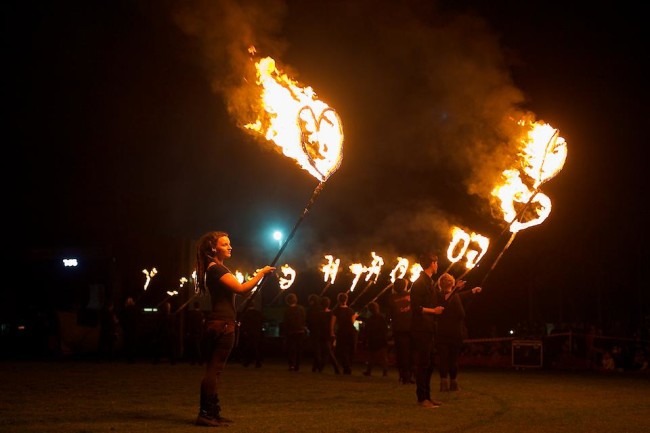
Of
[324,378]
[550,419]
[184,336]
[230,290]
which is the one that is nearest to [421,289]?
[550,419]

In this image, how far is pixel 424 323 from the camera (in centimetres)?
1050

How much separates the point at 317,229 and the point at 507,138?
2480 cm

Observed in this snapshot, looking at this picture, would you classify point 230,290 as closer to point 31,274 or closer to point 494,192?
point 494,192

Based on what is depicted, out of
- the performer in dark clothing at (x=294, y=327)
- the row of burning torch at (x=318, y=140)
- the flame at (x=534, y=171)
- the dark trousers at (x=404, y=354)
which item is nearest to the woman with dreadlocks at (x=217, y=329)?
the row of burning torch at (x=318, y=140)

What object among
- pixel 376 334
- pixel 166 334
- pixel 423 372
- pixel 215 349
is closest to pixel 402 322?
pixel 376 334

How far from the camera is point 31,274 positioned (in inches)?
1823

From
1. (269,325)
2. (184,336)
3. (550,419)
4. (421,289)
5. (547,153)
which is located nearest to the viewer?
(550,419)

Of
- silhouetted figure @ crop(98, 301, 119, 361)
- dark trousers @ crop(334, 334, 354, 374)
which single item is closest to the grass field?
dark trousers @ crop(334, 334, 354, 374)

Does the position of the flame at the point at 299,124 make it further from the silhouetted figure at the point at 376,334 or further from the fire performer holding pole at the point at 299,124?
the silhouetted figure at the point at 376,334

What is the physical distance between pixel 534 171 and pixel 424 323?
3562 mm

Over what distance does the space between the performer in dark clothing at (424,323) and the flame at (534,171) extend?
1.68 m

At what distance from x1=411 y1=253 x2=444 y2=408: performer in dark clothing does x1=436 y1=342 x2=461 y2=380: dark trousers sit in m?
2.25

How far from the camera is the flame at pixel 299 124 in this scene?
413 inches

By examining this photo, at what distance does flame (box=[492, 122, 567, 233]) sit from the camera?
1228cm
